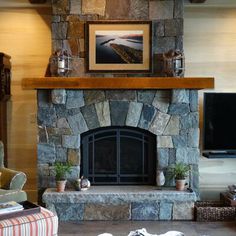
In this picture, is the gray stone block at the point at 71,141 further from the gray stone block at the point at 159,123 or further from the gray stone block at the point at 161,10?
the gray stone block at the point at 161,10

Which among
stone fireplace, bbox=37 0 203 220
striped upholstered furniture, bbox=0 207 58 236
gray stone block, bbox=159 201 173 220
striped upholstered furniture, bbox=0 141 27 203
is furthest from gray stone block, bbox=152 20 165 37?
striped upholstered furniture, bbox=0 207 58 236

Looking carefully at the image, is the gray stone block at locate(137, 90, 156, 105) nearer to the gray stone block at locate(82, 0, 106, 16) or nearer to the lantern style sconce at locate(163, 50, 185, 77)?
the lantern style sconce at locate(163, 50, 185, 77)

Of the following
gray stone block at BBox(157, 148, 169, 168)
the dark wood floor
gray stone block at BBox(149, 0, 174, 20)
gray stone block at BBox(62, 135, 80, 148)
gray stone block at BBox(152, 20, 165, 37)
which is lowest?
the dark wood floor

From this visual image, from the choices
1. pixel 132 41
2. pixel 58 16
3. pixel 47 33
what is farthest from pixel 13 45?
pixel 132 41

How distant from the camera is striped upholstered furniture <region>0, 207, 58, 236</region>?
2.87 meters

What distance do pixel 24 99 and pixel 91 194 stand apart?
5.12ft

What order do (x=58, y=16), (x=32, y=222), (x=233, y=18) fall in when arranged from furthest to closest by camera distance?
(x=233, y=18)
(x=58, y=16)
(x=32, y=222)

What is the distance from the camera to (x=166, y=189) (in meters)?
4.43

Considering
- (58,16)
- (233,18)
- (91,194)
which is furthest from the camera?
(233,18)

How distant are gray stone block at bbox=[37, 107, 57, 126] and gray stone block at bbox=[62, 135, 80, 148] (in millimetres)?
216

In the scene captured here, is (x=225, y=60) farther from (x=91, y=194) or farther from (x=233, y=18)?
(x=91, y=194)

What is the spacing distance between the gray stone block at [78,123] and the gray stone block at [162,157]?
877 millimetres

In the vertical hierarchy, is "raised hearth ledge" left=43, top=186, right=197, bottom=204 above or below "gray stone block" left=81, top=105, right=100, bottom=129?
below

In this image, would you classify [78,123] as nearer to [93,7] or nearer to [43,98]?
[43,98]
